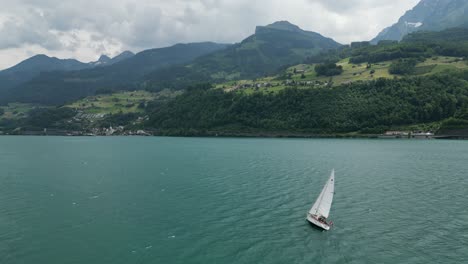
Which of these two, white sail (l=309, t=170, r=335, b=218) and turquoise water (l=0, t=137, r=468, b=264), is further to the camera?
white sail (l=309, t=170, r=335, b=218)

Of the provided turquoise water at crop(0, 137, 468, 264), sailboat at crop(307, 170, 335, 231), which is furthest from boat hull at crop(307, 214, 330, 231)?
turquoise water at crop(0, 137, 468, 264)

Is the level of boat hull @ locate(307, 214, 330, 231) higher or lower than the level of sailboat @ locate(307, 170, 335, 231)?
lower

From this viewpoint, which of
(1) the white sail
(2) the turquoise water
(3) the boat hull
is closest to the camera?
(2) the turquoise water

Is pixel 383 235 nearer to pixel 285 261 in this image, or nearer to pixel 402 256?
pixel 402 256

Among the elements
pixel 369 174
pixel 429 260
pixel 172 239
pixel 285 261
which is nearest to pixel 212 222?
pixel 172 239

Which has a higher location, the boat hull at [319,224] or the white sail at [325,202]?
the white sail at [325,202]

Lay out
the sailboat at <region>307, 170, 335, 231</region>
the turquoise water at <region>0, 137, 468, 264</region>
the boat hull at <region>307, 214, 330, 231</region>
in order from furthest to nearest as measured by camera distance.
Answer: the sailboat at <region>307, 170, 335, 231</region> < the boat hull at <region>307, 214, 330, 231</region> < the turquoise water at <region>0, 137, 468, 264</region>

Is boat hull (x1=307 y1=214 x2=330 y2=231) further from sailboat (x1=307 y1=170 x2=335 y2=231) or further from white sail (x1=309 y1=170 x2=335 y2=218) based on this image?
white sail (x1=309 y1=170 x2=335 y2=218)

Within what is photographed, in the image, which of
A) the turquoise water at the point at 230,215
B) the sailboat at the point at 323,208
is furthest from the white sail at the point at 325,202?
the turquoise water at the point at 230,215

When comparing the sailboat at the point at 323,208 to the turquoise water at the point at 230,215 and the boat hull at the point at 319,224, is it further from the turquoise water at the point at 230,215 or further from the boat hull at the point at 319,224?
the turquoise water at the point at 230,215
